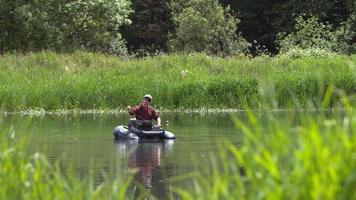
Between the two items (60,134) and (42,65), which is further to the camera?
(42,65)

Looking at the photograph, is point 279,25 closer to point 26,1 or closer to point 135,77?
point 26,1

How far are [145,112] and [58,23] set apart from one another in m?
22.1

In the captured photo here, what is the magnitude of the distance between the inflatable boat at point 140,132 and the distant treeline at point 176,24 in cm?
1870

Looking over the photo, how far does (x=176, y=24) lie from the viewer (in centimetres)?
5506

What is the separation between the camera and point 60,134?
2388cm

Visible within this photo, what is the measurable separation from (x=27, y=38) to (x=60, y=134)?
21.5m

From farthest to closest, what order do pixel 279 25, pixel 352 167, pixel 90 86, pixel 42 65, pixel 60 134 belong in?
pixel 279 25 → pixel 42 65 → pixel 90 86 → pixel 60 134 → pixel 352 167

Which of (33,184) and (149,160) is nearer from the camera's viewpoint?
(33,184)

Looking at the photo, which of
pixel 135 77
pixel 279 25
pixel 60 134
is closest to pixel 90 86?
pixel 135 77

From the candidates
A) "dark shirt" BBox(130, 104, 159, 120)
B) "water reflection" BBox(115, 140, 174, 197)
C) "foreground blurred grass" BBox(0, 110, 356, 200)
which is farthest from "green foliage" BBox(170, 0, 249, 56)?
"foreground blurred grass" BBox(0, 110, 356, 200)

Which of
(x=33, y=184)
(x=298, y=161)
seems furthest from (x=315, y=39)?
(x=298, y=161)

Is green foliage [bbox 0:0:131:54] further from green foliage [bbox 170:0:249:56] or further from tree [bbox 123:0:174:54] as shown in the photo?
tree [bbox 123:0:174:54]

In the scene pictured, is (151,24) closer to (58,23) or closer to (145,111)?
(58,23)

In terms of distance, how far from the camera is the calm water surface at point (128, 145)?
16423 millimetres
